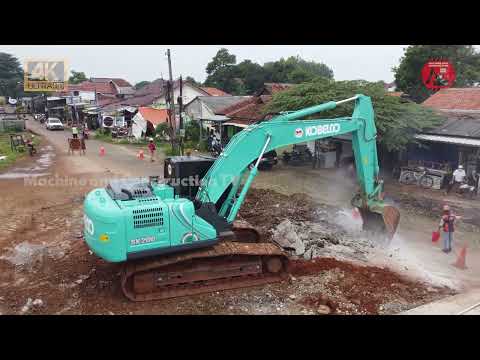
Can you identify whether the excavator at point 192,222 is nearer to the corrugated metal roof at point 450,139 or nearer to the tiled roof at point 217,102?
the corrugated metal roof at point 450,139

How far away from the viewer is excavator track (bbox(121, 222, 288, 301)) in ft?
22.4

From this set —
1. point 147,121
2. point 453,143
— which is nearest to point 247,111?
point 147,121

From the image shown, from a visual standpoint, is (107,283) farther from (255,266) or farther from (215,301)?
(255,266)

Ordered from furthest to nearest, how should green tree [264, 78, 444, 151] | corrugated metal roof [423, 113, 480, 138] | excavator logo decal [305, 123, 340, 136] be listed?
1. green tree [264, 78, 444, 151]
2. corrugated metal roof [423, 113, 480, 138]
3. excavator logo decal [305, 123, 340, 136]

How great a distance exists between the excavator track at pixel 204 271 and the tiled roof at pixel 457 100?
15157 mm

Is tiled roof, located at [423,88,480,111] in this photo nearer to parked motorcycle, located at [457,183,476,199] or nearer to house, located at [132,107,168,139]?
parked motorcycle, located at [457,183,476,199]

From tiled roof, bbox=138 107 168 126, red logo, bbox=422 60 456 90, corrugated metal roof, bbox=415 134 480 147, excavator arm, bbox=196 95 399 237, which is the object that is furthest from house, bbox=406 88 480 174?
tiled roof, bbox=138 107 168 126

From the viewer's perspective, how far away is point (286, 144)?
809 cm

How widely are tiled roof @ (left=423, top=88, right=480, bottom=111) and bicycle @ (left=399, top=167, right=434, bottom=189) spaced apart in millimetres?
4882

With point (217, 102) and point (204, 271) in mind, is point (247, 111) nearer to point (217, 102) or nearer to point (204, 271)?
point (217, 102)

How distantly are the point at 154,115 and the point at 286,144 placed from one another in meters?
24.8

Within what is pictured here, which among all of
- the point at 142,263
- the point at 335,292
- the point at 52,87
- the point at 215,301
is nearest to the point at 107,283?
the point at 142,263

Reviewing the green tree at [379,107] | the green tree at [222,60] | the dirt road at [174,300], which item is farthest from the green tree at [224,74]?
the dirt road at [174,300]

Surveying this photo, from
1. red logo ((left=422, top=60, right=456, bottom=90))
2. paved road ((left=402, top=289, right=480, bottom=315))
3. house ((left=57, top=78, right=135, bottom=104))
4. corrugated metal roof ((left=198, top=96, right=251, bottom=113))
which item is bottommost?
paved road ((left=402, top=289, right=480, bottom=315))
